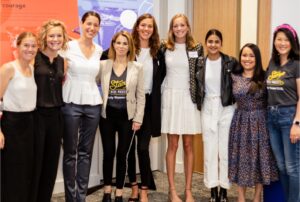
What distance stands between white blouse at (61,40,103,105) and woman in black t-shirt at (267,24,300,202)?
1.39 metres

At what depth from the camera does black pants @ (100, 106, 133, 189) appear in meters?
3.08

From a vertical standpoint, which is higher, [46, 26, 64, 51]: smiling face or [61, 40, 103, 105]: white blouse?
[46, 26, 64, 51]: smiling face

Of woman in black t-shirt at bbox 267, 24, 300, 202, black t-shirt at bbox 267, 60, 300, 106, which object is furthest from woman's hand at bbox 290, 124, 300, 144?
black t-shirt at bbox 267, 60, 300, 106

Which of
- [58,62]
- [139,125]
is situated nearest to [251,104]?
[139,125]

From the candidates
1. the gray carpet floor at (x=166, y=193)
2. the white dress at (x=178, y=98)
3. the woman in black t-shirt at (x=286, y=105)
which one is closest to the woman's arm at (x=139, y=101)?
the white dress at (x=178, y=98)

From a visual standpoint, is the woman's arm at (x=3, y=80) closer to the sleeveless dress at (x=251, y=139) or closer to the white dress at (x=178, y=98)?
the white dress at (x=178, y=98)

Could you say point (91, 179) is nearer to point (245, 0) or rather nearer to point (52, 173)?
point (52, 173)

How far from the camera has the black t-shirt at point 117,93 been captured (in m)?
3.05

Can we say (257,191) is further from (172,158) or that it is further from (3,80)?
(3,80)

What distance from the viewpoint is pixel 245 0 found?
12.9 feet

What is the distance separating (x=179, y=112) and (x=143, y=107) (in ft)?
1.22

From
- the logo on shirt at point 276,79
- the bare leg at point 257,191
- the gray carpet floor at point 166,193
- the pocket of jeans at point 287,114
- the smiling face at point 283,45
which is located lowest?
the gray carpet floor at point 166,193

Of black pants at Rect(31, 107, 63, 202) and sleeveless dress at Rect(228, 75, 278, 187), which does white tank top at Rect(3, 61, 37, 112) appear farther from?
sleeveless dress at Rect(228, 75, 278, 187)

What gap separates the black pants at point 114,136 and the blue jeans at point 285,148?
1.16 meters
